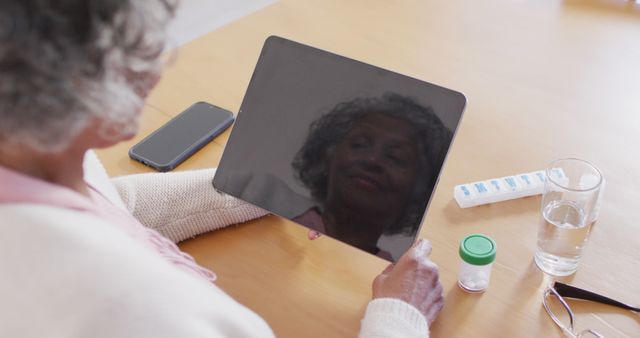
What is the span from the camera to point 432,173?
0.87m

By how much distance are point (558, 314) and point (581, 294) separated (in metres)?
0.04

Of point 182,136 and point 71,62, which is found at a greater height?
point 71,62

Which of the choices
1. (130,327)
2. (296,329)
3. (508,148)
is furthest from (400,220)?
(130,327)

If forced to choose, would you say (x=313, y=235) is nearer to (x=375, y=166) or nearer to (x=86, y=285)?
(x=375, y=166)

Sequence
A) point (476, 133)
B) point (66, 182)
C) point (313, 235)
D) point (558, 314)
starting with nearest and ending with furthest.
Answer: point (66, 182) → point (558, 314) → point (313, 235) → point (476, 133)

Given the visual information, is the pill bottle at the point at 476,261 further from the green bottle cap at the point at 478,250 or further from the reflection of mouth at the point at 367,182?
the reflection of mouth at the point at 367,182

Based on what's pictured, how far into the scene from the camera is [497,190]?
1009 mm

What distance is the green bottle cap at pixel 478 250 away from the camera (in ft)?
2.83

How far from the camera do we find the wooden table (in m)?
0.88

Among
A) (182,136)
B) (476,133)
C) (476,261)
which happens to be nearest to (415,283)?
(476,261)

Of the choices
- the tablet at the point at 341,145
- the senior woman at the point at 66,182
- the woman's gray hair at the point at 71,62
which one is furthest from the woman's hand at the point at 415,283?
the woman's gray hair at the point at 71,62

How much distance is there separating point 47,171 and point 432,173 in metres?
0.47

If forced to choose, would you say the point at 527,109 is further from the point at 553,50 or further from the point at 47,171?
the point at 47,171

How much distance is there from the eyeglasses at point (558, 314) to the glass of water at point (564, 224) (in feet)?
0.14
